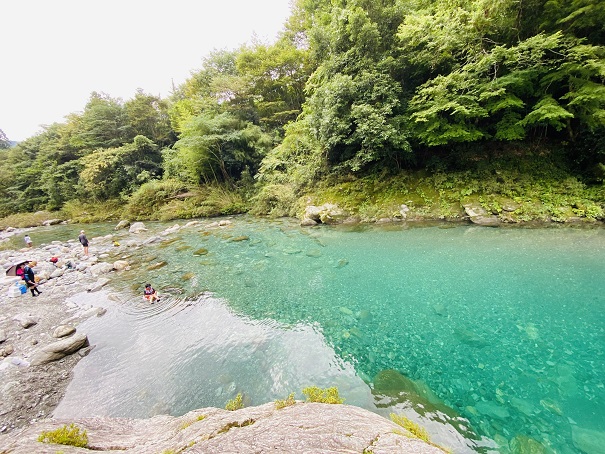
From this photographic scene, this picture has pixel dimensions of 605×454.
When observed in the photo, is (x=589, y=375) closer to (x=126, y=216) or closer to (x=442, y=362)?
(x=442, y=362)

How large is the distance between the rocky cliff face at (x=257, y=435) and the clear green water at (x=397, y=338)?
3.53 ft

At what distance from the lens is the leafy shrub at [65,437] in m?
2.08

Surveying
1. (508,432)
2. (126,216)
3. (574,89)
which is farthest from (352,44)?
(126,216)

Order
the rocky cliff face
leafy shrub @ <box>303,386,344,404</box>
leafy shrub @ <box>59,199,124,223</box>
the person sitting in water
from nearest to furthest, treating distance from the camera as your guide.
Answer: the rocky cliff face < leafy shrub @ <box>303,386,344,404</box> < the person sitting in water < leafy shrub @ <box>59,199,124,223</box>

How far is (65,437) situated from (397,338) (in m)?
4.44

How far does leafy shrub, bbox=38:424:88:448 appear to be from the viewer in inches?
81.7

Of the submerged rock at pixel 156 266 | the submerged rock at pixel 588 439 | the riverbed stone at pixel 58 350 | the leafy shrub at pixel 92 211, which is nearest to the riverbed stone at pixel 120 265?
the submerged rock at pixel 156 266

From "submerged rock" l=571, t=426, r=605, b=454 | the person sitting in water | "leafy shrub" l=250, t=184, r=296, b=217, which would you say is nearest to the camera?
"submerged rock" l=571, t=426, r=605, b=454

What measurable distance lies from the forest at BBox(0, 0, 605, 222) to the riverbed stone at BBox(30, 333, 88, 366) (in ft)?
34.5

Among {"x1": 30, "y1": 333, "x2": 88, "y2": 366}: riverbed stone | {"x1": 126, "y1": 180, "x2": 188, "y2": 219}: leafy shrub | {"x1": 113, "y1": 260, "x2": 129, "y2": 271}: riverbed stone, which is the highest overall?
{"x1": 126, "y1": 180, "x2": 188, "y2": 219}: leafy shrub

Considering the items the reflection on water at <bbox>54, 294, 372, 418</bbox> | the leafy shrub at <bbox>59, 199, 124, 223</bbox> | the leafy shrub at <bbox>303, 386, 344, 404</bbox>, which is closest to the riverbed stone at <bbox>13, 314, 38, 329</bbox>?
the reflection on water at <bbox>54, 294, 372, 418</bbox>

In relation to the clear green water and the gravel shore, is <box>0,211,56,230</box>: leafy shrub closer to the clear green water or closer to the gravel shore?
the gravel shore

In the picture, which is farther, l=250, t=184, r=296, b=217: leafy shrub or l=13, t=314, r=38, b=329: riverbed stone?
l=250, t=184, r=296, b=217: leafy shrub

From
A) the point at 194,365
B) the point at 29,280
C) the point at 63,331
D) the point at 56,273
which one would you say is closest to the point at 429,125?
the point at 194,365
